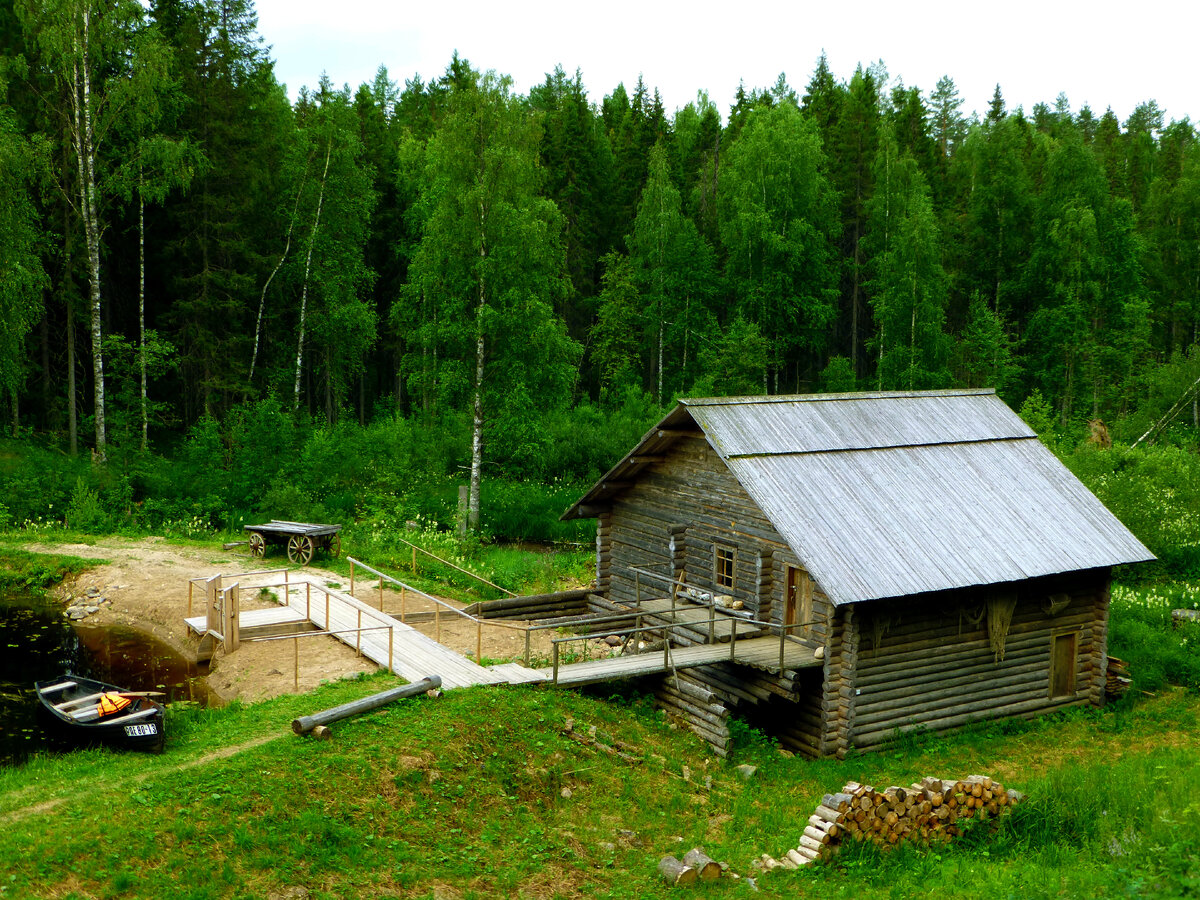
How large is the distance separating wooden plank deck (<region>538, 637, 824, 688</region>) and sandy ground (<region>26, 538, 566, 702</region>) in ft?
4.86

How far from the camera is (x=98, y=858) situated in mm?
11578

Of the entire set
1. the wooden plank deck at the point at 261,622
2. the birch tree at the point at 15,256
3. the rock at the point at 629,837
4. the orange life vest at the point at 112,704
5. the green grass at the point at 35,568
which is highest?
the birch tree at the point at 15,256

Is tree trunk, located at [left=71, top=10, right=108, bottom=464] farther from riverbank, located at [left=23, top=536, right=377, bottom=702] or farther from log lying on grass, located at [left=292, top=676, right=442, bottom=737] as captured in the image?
log lying on grass, located at [left=292, top=676, right=442, bottom=737]

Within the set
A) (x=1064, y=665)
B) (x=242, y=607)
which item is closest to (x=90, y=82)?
(x=242, y=607)

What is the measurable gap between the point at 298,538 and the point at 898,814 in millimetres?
19541

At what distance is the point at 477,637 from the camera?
68.8ft

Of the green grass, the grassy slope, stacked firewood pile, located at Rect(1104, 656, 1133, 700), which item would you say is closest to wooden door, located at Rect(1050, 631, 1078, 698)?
stacked firewood pile, located at Rect(1104, 656, 1133, 700)

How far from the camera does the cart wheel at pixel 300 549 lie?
28781mm

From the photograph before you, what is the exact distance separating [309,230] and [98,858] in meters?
36.2

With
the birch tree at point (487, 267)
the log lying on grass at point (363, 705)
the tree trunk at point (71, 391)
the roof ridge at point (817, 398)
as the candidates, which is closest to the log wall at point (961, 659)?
the roof ridge at point (817, 398)

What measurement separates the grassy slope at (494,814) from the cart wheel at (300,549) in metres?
11.4

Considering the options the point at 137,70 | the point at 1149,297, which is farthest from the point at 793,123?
the point at 137,70

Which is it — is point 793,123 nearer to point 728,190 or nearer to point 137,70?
point 728,190

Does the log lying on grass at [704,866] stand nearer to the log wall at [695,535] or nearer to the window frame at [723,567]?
the log wall at [695,535]
